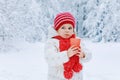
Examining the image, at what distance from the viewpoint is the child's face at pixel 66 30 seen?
3765 mm

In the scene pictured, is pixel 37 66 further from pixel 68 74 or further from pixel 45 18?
pixel 45 18

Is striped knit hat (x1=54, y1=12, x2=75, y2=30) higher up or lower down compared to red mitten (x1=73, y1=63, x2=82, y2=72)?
higher up

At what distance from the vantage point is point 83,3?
22.6 metres

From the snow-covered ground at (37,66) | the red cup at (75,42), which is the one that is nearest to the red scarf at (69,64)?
the red cup at (75,42)

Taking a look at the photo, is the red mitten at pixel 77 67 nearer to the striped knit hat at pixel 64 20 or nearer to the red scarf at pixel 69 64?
the red scarf at pixel 69 64

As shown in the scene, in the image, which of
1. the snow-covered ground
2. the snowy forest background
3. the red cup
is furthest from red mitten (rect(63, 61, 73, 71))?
the snowy forest background

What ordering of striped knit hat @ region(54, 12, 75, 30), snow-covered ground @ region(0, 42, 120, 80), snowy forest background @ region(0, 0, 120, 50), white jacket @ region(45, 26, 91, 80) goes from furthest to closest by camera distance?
snowy forest background @ region(0, 0, 120, 50)
snow-covered ground @ region(0, 42, 120, 80)
striped knit hat @ region(54, 12, 75, 30)
white jacket @ region(45, 26, 91, 80)

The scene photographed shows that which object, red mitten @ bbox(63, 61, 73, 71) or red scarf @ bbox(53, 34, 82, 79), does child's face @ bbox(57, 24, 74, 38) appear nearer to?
red scarf @ bbox(53, 34, 82, 79)

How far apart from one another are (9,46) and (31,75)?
5468mm

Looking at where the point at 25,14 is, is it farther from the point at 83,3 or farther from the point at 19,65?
the point at 83,3

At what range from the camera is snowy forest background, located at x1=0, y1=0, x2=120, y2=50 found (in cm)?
1352

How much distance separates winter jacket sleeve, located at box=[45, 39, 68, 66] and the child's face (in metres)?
0.11

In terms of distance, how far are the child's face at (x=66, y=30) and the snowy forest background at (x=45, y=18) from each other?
9.07 metres

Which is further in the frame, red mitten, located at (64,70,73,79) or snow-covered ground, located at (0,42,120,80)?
snow-covered ground, located at (0,42,120,80)
